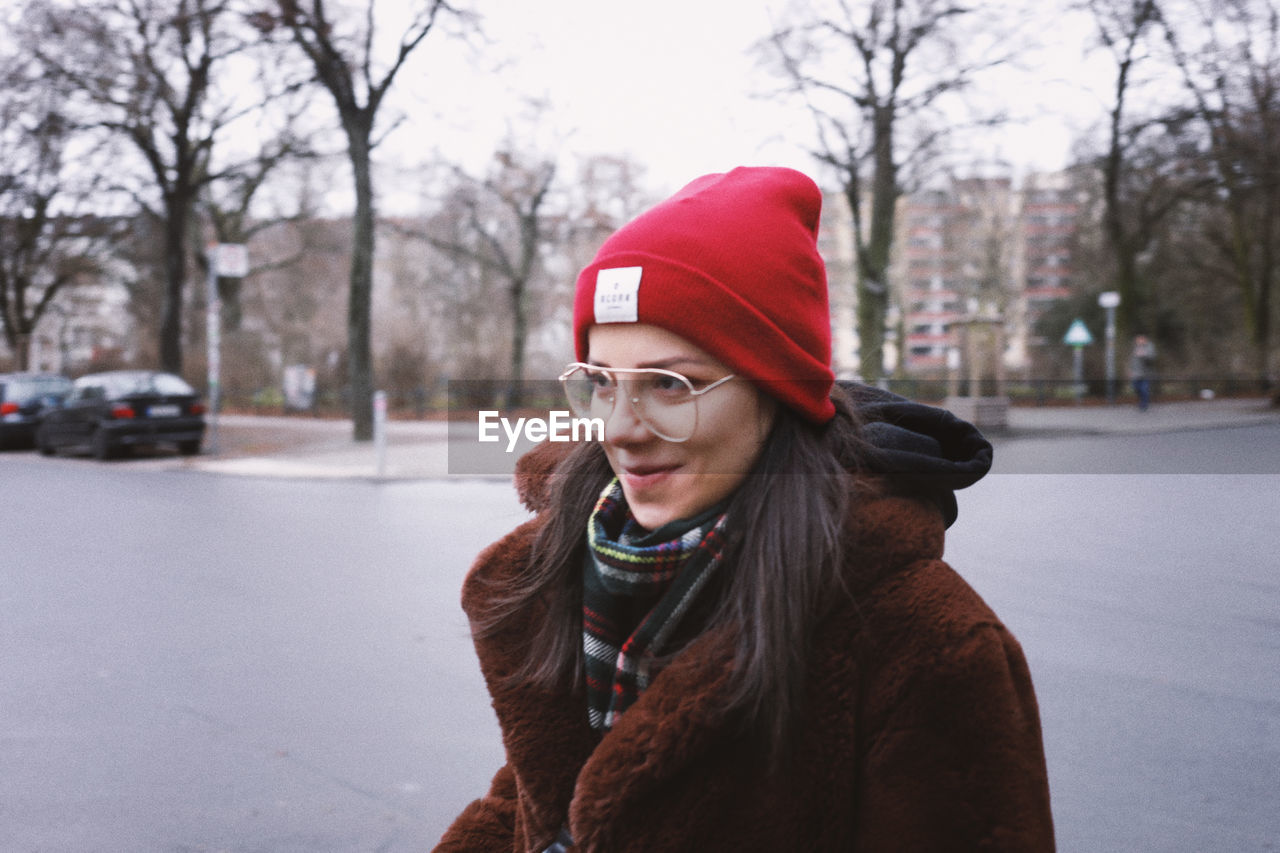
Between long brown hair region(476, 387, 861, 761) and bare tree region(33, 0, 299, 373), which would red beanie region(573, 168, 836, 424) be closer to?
long brown hair region(476, 387, 861, 761)

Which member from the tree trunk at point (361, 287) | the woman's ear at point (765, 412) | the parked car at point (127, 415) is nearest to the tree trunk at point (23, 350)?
the parked car at point (127, 415)

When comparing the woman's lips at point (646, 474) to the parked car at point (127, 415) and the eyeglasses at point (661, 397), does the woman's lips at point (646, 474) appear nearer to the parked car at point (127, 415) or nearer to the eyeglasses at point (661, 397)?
the eyeglasses at point (661, 397)

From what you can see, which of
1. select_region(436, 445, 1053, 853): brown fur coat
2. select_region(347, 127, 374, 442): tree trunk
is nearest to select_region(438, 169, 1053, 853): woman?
select_region(436, 445, 1053, 853): brown fur coat

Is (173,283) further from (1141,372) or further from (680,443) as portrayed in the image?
(680,443)

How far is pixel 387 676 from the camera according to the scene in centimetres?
512

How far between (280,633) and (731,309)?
5.21 metres

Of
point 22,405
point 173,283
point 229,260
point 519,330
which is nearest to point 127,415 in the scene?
point 229,260

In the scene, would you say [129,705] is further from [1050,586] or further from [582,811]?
[1050,586]

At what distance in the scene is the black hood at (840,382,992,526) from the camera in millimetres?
1284

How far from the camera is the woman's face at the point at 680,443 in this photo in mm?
1318

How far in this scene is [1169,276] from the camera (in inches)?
1414

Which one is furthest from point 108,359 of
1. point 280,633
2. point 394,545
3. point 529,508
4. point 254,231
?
point 529,508

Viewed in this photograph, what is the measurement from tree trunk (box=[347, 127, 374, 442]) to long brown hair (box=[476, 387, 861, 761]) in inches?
755

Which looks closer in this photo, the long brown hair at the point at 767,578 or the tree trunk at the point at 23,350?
the long brown hair at the point at 767,578
